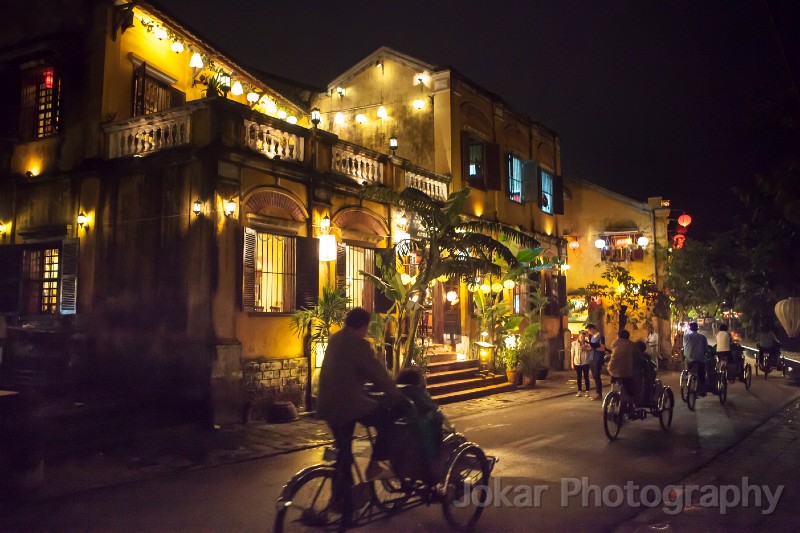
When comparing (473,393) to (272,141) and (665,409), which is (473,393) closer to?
(665,409)

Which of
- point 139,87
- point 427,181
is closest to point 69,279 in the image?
point 139,87

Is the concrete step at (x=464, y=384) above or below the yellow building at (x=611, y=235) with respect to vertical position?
below

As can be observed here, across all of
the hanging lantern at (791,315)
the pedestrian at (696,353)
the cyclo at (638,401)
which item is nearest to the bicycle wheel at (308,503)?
the cyclo at (638,401)

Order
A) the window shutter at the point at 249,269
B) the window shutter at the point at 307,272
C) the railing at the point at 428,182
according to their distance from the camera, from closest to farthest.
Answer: the window shutter at the point at 249,269, the window shutter at the point at 307,272, the railing at the point at 428,182

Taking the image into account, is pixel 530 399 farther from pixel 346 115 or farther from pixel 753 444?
pixel 346 115

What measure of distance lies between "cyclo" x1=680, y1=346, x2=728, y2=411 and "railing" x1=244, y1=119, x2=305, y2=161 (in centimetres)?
985

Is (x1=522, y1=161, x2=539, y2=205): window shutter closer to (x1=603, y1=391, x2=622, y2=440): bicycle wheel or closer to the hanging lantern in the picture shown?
the hanging lantern

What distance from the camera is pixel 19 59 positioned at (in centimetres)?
1473

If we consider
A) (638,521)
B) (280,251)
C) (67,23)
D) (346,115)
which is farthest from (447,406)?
(67,23)

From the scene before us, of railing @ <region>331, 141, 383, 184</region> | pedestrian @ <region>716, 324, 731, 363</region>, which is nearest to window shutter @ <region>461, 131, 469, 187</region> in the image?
railing @ <region>331, 141, 383, 184</region>

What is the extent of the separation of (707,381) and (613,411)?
17.6 ft

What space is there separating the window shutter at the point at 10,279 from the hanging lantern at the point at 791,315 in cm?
1888

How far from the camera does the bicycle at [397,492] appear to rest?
495 centimetres

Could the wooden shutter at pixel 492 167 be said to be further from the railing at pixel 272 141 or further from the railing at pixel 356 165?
the railing at pixel 272 141
